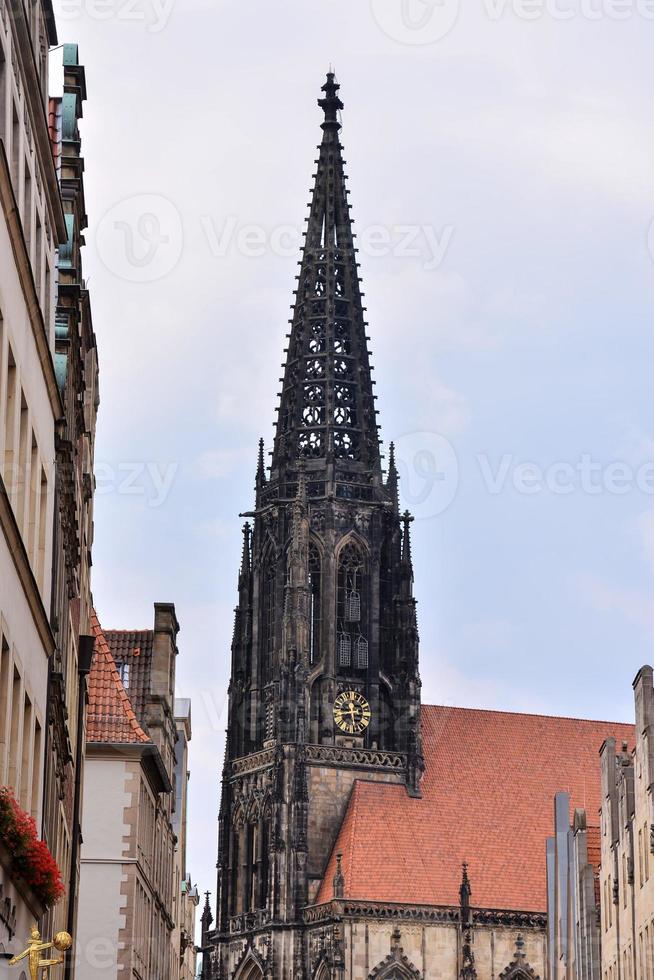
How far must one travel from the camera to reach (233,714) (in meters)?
106

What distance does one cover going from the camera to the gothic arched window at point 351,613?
10519 cm

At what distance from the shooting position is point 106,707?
46906mm

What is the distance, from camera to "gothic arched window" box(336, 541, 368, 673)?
345 ft

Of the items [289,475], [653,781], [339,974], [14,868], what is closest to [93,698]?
[653,781]

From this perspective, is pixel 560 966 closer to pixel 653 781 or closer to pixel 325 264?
pixel 653 781

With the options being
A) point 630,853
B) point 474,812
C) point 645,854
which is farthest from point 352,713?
point 645,854

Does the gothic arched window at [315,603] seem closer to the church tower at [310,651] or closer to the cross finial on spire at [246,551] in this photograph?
the church tower at [310,651]

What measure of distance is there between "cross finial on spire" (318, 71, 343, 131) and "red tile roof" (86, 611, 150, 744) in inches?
2887

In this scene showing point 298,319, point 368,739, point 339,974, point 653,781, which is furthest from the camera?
point 298,319

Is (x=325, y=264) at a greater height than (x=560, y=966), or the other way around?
(x=325, y=264)

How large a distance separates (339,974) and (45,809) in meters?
72.3

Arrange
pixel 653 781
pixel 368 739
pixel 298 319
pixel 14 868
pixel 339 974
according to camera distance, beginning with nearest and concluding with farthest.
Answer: pixel 14 868
pixel 653 781
pixel 339 974
pixel 368 739
pixel 298 319

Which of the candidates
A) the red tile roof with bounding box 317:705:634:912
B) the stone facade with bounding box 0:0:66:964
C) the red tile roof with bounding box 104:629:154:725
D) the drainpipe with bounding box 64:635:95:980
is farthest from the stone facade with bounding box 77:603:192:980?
the red tile roof with bounding box 317:705:634:912

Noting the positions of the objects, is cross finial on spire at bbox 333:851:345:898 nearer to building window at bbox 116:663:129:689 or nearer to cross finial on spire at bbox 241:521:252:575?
cross finial on spire at bbox 241:521:252:575
